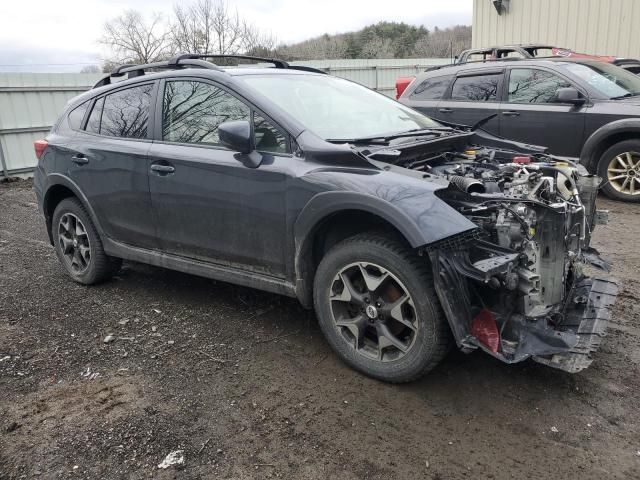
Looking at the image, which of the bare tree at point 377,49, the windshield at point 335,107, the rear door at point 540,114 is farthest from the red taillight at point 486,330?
the bare tree at point 377,49

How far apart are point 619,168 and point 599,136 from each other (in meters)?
0.48

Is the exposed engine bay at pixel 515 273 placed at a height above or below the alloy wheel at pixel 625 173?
above

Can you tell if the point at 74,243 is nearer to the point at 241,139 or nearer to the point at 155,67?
the point at 155,67

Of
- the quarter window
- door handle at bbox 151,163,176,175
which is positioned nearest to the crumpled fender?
door handle at bbox 151,163,176,175

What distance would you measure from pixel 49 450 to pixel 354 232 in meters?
1.93

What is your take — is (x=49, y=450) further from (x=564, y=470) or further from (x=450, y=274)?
(x=564, y=470)

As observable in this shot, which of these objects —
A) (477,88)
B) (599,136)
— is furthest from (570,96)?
(477,88)

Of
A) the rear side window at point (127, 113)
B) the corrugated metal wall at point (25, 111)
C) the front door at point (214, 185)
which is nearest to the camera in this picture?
the front door at point (214, 185)

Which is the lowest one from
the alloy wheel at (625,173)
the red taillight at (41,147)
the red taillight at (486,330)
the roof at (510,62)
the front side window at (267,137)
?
the alloy wheel at (625,173)

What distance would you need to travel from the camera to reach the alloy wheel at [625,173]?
22.6 feet

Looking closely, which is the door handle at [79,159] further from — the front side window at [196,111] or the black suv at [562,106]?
the black suv at [562,106]

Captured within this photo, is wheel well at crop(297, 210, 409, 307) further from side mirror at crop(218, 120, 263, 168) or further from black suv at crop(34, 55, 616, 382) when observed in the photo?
side mirror at crop(218, 120, 263, 168)

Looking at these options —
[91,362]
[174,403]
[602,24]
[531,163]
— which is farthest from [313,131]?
[602,24]

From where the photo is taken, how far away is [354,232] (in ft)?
10.9
